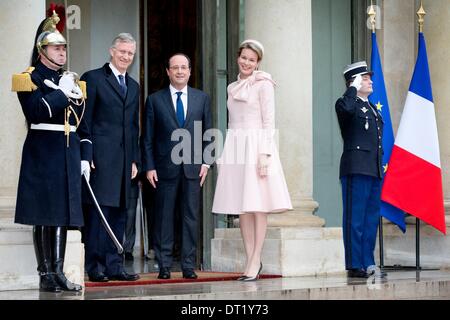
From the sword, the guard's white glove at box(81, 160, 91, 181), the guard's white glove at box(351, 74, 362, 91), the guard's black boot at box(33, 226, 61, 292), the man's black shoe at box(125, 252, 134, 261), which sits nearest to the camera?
the guard's black boot at box(33, 226, 61, 292)

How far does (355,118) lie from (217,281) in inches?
78.6

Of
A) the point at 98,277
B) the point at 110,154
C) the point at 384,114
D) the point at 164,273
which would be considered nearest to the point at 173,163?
the point at 110,154

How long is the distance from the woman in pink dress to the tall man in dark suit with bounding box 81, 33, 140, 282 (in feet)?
2.94

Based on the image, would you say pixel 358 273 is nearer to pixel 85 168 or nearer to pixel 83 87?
pixel 85 168

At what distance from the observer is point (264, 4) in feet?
40.2

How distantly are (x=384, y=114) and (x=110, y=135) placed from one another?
357 centimetres

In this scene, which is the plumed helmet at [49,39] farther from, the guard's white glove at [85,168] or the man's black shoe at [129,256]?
the man's black shoe at [129,256]

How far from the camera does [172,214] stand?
10.9 metres

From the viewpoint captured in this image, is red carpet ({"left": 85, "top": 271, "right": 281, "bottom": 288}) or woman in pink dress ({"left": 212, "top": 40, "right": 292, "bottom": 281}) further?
woman in pink dress ({"left": 212, "top": 40, "right": 292, "bottom": 281})

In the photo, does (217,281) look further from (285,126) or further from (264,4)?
(264,4)

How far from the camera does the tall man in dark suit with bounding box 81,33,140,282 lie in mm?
10523

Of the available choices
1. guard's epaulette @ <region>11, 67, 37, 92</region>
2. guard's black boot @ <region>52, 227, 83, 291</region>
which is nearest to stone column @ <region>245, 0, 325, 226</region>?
guard's black boot @ <region>52, 227, 83, 291</region>

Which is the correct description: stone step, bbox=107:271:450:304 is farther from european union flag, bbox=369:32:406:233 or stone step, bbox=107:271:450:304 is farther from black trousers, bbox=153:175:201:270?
european union flag, bbox=369:32:406:233
